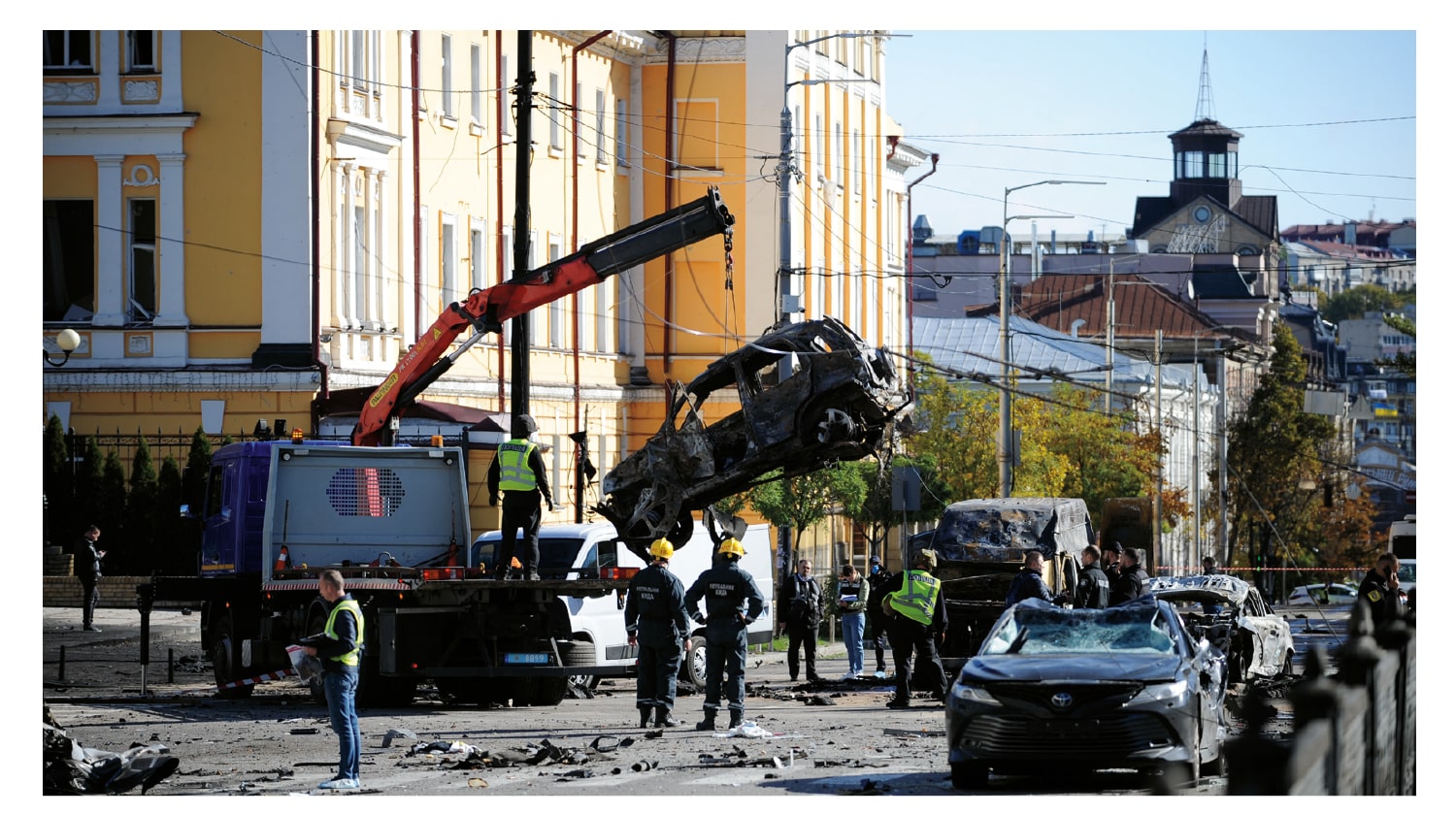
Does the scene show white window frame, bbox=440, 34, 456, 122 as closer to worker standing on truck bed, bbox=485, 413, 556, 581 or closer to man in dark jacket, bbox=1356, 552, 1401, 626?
worker standing on truck bed, bbox=485, 413, 556, 581

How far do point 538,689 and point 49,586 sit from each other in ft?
43.9


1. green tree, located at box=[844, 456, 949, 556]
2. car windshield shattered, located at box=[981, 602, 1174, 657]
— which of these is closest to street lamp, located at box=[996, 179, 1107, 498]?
green tree, located at box=[844, 456, 949, 556]

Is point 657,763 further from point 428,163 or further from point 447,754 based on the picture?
point 428,163

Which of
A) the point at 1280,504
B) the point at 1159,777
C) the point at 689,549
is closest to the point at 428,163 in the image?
the point at 689,549

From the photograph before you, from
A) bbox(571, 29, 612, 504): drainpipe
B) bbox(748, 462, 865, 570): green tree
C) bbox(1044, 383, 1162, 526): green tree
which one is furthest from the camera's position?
bbox(1044, 383, 1162, 526): green tree

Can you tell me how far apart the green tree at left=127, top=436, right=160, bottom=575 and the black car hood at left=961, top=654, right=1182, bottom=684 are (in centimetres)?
2162

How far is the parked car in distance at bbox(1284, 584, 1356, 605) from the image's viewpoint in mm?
67188

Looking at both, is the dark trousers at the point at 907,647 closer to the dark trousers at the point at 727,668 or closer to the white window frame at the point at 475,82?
the dark trousers at the point at 727,668

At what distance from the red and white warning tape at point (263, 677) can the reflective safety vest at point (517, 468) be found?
9.40 feet

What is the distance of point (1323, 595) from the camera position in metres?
71.3

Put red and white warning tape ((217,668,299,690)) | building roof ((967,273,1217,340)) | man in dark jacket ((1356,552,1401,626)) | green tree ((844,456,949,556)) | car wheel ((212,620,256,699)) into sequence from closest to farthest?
red and white warning tape ((217,668,299,690)), car wheel ((212,620,256,699)), man in dark jacket ((1356,552,1401,626)), green tree ((844,456,949,556)), building roof ((967,273,1217,340))

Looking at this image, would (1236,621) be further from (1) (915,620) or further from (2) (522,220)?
(2) (522,220)

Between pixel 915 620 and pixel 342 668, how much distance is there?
8551mm

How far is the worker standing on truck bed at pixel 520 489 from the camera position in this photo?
73.1ft
